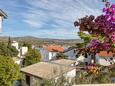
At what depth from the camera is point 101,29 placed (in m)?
5.32

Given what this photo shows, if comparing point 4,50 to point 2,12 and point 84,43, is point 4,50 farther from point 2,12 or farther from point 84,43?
point 84,43

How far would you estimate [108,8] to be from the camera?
5387mm

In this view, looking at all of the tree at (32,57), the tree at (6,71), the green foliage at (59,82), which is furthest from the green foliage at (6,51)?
the green foliage at (59,82)

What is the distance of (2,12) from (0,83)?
9.65 m

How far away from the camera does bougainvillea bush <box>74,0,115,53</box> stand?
5.28 m

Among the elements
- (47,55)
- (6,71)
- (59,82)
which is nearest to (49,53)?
(47,55)

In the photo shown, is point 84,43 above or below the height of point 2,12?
below

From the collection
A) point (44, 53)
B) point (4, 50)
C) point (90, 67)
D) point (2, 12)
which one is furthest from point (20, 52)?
point (90, 67)

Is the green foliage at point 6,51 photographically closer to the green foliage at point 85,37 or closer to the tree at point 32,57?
the tree at point 32,57

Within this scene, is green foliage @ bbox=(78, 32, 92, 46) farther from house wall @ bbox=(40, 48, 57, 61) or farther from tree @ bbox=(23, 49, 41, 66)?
house wall @ bbox=(40, 48, 57, 61)

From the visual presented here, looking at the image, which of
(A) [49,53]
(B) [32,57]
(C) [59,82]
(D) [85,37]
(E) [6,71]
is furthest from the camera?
(A) [49,53]

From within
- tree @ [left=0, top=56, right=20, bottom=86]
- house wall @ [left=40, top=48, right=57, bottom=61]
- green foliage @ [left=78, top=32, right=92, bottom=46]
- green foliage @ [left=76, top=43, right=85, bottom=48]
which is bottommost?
house wall @ [left=40, top=48, right=57, bottom=61]

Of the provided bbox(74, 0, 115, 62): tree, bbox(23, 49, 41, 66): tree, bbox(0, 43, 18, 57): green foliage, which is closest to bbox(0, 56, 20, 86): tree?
bbox(74, 0, 115, 62): tree

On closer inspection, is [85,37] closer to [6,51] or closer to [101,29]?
[101,29]
